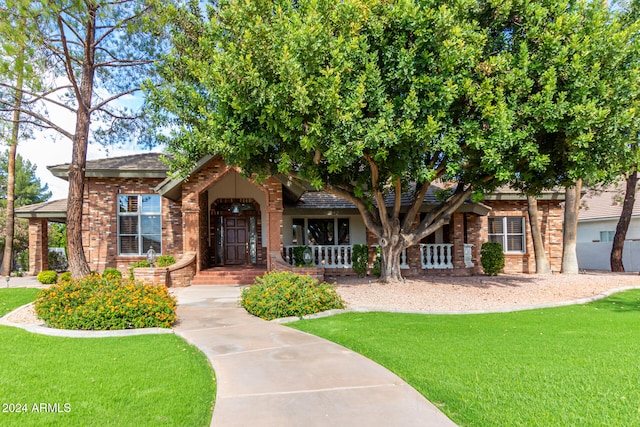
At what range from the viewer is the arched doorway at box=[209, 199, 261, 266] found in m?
18.3

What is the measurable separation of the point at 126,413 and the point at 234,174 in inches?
545

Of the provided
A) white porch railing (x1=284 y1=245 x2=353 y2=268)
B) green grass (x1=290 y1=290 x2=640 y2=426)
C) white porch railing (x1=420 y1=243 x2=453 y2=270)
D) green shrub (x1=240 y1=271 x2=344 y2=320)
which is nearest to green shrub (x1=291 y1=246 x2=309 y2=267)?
white porch railing (x1=284 y1=245 x2=353 y2=268)

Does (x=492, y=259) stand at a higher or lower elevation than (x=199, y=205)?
lower

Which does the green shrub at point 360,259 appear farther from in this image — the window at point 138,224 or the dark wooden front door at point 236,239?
the window at point 138,224

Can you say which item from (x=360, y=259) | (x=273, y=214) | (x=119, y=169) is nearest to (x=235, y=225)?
(x=273, y=214)

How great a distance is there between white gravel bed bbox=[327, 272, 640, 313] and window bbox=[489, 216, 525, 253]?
3.05 m

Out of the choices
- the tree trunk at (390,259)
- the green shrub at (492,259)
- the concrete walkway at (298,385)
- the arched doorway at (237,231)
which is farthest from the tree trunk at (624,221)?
the concrete walkway at (298,385)

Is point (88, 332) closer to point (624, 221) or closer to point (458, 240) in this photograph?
point (458, 240)

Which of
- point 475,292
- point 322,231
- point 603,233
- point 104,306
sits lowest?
point 475,292

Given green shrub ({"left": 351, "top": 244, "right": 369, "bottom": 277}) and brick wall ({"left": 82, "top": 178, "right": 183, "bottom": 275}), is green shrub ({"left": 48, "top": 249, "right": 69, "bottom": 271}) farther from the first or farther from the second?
green shrub ({"left": 351, "top": 244, "right": 369, "bottom": 277})

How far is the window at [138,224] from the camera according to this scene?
1700cm

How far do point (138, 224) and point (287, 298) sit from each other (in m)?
10.7

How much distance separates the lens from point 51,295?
325 inches

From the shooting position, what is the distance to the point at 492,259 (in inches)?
655
